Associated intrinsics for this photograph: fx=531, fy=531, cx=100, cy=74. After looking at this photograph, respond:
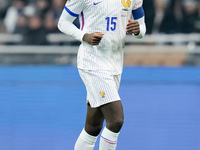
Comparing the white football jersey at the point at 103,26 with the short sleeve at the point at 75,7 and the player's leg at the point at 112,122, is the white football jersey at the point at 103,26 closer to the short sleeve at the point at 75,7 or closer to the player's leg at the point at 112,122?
the short sleeve at the point at 75,7

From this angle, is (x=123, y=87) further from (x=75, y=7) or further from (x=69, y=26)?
(x=75, y=7)

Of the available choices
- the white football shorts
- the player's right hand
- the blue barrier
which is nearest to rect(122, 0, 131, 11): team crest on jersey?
the player's right hand

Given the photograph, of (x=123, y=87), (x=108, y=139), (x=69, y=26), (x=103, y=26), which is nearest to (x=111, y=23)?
(x=103, y=26)

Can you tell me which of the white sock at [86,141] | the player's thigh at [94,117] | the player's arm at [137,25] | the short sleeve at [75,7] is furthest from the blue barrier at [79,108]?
the short sleeve at [75,7]

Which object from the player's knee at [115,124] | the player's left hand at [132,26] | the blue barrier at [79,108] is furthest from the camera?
the blue barrier at [79,108]

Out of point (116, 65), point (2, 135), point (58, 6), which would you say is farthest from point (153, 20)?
point (116, 65)

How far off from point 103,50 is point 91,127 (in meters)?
0.57

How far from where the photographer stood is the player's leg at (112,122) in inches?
142

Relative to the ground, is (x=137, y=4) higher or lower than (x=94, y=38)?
higher

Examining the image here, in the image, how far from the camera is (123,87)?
588cm

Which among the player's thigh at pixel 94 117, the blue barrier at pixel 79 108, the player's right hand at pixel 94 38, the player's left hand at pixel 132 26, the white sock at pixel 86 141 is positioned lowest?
the blue barrier at pixel 79 108

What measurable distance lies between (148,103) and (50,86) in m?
1.11

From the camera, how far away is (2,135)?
5.24 metres

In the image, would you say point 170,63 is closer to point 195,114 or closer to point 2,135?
point 195,114
